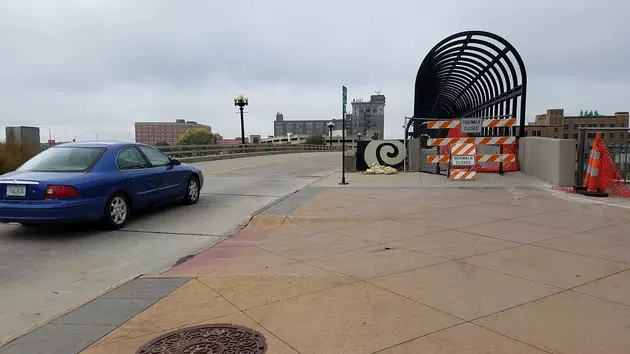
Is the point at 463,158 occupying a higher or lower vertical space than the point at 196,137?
lower

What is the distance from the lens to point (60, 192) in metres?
6.94

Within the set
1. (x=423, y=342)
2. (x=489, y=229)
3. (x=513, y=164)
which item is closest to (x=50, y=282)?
(x=423, y=342)

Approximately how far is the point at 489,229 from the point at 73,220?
626 cm

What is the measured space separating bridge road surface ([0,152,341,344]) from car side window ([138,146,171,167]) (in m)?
1.01

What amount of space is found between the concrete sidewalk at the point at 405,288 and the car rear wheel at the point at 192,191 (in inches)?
120

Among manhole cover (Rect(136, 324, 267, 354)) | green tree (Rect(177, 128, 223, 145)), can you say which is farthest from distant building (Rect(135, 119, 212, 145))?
manhole cover (Rect(136, 324, 267, 354))

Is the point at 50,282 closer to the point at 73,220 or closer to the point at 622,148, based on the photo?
the point at 73,220

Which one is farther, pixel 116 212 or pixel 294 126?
pixel 294 126

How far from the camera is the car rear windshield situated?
25.0ft

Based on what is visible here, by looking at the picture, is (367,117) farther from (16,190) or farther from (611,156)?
(16,190)

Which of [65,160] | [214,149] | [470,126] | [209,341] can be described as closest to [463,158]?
[470,126]

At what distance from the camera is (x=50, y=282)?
521 centimetres

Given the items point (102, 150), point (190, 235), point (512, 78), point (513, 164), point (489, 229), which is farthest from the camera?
point (512, 78)

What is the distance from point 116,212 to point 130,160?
1167mm
